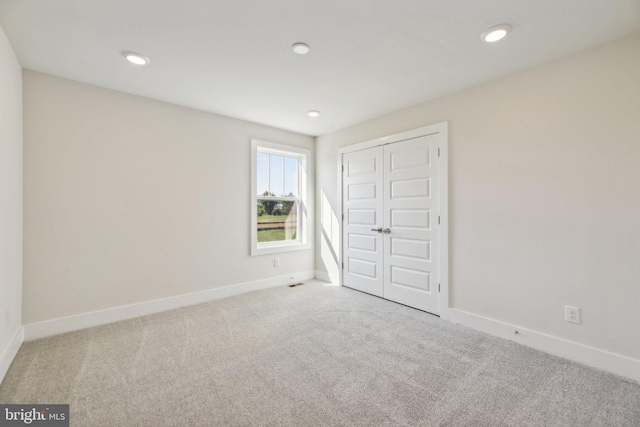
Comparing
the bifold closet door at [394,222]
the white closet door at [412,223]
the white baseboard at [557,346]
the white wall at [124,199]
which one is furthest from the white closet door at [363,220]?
the white wall at [124,199]

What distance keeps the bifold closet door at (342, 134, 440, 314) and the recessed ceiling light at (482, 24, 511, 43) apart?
1172 mm

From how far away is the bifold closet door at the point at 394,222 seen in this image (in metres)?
3.21

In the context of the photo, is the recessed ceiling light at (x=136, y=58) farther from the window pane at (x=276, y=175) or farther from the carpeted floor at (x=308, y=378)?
the carpeted floor at (x=308, y=378)

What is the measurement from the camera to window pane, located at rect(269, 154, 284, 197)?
4.42 metres

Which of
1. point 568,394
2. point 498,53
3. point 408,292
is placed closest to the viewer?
point 568,394

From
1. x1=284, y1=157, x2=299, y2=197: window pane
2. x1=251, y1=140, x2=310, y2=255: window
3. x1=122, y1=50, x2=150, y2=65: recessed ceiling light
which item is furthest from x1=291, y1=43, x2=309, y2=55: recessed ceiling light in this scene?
x1=284, y1=157, x2=299, y2=197: window pane

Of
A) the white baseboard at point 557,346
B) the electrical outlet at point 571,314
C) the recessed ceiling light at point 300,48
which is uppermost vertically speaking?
the recessed ceiling light at point 300,48

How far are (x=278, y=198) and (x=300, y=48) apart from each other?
8.52 ft

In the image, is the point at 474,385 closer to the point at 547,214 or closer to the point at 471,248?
the point at 471,248

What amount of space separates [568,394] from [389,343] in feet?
4.03

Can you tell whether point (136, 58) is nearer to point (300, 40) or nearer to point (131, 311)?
point (300, 40)

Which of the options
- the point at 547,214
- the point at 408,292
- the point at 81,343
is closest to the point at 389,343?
the point at 408,292

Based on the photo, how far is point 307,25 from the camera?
190 centimetres

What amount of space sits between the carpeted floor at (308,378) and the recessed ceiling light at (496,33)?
8.22ft
